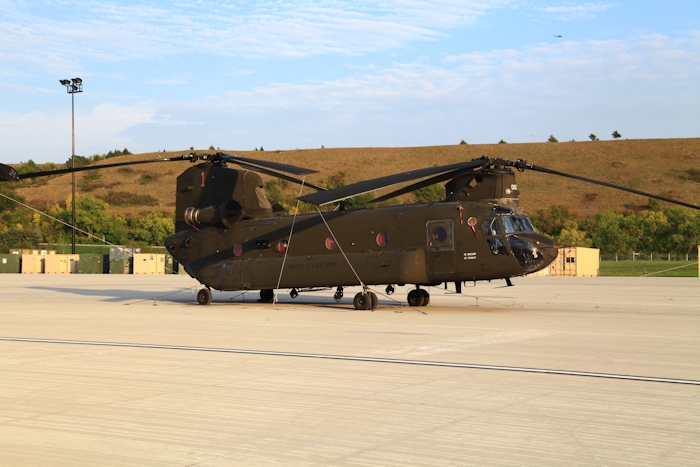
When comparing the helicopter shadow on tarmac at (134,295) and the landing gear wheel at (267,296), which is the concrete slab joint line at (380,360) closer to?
the landing gear wheel at (267,296)

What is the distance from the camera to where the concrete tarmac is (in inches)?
248

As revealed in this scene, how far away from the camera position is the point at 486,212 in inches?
822

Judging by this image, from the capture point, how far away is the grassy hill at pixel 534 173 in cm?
9769

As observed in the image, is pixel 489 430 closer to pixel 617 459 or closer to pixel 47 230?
pixel 617 459

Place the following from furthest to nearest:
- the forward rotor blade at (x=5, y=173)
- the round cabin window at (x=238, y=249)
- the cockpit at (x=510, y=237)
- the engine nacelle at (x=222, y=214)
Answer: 1. the engine nacelle at (x=222, y=214)
2. the round cabin window at (x=238, y=249)
3. the cockpit at (x=510, y=237)
4. the forward rotor blade at (x=5, y=173)

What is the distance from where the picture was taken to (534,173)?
10669cm

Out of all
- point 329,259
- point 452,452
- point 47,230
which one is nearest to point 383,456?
point 452,452

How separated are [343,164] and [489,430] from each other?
11228 centimetres

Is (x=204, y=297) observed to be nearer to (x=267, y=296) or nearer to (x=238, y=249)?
(x=238, y=249)

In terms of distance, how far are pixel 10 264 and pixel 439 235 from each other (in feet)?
168

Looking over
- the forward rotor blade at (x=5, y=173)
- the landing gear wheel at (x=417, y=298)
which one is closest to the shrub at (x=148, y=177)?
the landing gear wheel at (x=417, y=298)

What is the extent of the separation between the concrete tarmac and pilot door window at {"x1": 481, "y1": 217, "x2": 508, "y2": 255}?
11.3ft

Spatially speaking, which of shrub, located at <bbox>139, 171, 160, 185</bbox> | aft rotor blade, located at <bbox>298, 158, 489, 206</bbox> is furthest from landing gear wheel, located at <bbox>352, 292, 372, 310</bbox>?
shrub, located at <bbox>139, 171, 160, 185</bbox>

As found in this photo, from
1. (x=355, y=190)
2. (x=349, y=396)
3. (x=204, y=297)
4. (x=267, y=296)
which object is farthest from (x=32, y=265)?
(x=349, y=396)
